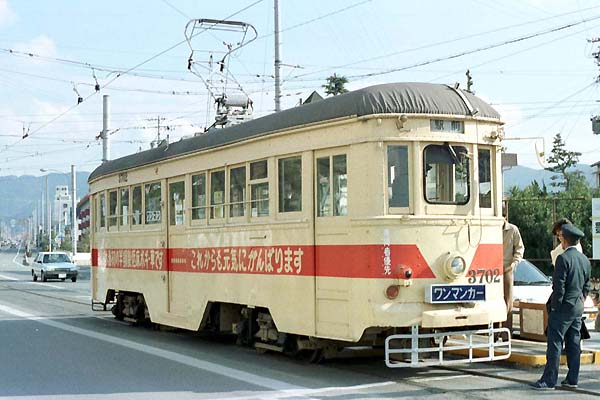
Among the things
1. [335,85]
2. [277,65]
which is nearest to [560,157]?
[335,85]

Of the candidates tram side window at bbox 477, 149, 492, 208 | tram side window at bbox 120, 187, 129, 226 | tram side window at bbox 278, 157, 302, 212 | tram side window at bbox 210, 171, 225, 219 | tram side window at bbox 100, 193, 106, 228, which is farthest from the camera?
tram side window at bbox 100, 193, 106, 228

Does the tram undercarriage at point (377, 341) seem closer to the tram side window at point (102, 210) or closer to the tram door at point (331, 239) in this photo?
the tram door at point (331, 239)

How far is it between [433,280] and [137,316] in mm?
8427

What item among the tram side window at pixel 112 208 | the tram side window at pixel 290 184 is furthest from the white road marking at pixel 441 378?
the tram side window at pixel 112 208

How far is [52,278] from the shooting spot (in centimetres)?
4212

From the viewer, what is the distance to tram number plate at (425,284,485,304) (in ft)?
32.8

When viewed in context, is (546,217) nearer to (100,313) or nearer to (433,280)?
(100,313)

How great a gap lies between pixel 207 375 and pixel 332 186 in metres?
2.82

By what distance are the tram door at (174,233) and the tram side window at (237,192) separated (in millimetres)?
1775

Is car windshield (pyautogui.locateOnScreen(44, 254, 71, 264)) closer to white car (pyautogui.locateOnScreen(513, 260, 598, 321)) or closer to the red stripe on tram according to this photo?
the red stripe on tram

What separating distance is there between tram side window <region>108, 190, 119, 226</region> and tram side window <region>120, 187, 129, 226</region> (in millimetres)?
342

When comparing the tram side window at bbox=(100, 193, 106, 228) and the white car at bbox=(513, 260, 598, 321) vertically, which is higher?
the tram side window at bbox=(100, 193, 106, 228)

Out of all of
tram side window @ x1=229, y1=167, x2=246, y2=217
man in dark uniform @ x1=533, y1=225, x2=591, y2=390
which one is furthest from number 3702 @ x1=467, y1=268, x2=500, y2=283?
tram side window @ x1=229, y1=167, x2=246, y2=217

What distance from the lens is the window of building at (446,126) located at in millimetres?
10352
